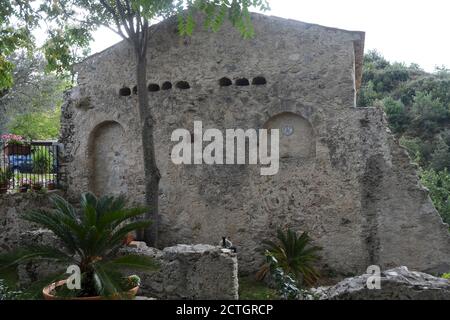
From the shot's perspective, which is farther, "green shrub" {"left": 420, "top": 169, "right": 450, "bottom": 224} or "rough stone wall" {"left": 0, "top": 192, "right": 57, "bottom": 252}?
"green shrub" {"left": 420, "top": 169, "right": 450, "bottom": 224}

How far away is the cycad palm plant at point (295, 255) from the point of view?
29.5ft

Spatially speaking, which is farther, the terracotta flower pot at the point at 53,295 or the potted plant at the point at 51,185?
the potted plant at the point at 51,185

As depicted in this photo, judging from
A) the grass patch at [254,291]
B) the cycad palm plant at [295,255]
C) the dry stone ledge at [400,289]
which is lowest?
the grass patch at [254,291]

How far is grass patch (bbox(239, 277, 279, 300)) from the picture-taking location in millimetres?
8211

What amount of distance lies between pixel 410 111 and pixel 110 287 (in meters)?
26.5

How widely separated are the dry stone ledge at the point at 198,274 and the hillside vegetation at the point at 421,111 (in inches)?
446

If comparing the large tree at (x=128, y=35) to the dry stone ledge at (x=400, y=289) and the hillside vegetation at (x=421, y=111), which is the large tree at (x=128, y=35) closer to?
the dry stone ledge at (x=400, y=289)

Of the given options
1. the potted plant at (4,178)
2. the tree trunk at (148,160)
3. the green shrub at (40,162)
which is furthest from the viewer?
the green shrub at (40,162)

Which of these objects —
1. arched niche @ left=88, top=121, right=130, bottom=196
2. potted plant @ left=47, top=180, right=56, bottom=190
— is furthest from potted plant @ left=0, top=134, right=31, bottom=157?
arched niche @ left=88, top=121, right=130, bottom=196

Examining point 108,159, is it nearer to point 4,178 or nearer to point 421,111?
point 4,178

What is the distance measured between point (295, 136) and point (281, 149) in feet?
1.47

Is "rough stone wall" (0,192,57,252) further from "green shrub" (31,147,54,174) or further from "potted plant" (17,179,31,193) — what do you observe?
"green shrub" (31,147,54,174)

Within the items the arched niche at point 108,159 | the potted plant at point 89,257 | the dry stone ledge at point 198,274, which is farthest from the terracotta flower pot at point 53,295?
the arched niche at point 108,159
